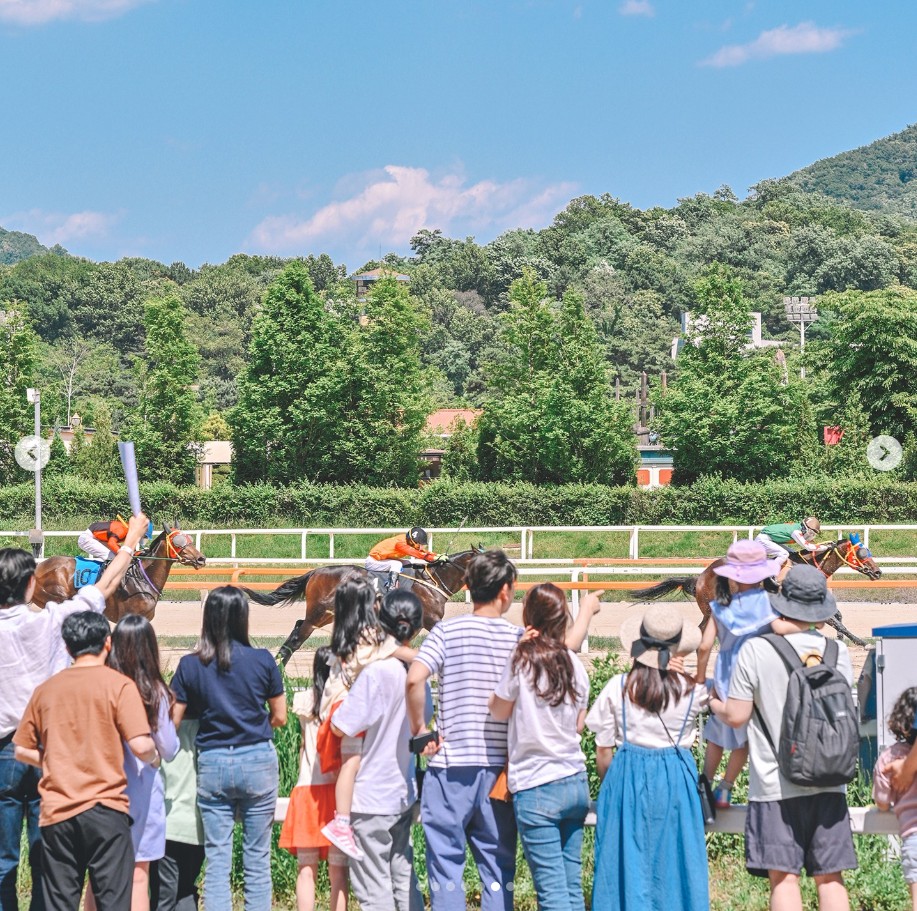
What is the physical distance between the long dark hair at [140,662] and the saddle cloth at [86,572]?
5.17 metres

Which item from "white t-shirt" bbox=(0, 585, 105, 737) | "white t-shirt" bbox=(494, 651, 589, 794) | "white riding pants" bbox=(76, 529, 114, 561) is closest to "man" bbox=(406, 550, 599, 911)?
"white t-shirt" bbox=(494, 651, 589, 794)

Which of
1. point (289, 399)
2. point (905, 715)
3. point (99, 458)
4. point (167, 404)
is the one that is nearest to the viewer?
point (905, 715)

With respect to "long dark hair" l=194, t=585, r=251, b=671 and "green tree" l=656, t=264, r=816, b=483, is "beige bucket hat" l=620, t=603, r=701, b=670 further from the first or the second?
"green tree" l=656, t=264, r=816, b=483

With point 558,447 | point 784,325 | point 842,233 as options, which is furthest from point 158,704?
point 842,233

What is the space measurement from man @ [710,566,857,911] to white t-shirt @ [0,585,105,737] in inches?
104

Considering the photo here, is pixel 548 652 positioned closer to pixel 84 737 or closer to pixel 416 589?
pixel 84 737

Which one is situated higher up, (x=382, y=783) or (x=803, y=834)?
(x=382, y=783)

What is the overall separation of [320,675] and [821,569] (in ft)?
28.3

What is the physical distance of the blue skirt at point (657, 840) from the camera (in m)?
4.11

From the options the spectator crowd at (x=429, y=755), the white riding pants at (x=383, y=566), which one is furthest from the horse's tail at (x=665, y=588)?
the spectator crowd at (x=429, y=755)

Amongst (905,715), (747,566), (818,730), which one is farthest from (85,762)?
(905,715)

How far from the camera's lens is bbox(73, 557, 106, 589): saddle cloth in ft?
30.2

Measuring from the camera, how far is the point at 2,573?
4531mm

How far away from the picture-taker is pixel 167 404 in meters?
32.3
